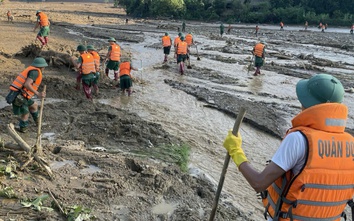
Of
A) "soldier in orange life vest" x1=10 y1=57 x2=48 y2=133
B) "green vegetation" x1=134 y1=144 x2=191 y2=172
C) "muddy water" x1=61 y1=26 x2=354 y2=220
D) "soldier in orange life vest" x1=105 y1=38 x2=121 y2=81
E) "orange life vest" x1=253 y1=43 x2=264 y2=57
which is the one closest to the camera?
"muddy water" x1=61 y1=26 x2=354 y2=220

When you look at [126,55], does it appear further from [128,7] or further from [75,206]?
[128,7]

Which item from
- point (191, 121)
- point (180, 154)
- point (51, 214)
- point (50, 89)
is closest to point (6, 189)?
point (51, 214)

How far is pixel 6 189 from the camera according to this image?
15.5 ft

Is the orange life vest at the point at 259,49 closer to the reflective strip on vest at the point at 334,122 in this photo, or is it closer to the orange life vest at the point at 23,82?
the orange life vest at the point at 23,82

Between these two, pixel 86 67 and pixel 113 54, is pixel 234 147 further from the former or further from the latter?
pixel 113 54

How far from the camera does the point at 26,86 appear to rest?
748 cm

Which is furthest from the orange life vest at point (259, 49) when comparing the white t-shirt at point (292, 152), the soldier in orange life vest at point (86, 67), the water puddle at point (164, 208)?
the white t-shirt at point (292, 152)

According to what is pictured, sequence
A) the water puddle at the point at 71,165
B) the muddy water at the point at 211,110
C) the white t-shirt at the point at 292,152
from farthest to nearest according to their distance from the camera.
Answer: the muddy water at the point at 211,110 → the water puddle at the point at 71,165 → the white t-shirt at the point at 292,152

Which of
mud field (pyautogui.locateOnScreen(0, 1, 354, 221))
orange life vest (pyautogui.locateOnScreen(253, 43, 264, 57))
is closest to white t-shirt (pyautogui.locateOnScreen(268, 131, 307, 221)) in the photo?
mud field (pyautogui.locateOnScreen(0, 1, 354, 221))

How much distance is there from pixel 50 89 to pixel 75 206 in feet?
25.1

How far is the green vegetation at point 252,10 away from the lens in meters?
59.4

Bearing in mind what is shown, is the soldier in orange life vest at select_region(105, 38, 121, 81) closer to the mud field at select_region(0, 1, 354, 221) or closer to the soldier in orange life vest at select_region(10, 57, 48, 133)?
the mud field at select_region(0, 1, 354, 221)

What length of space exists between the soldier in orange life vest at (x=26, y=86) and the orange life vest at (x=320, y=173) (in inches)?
237

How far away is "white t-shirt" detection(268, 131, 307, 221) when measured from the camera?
251 cm
